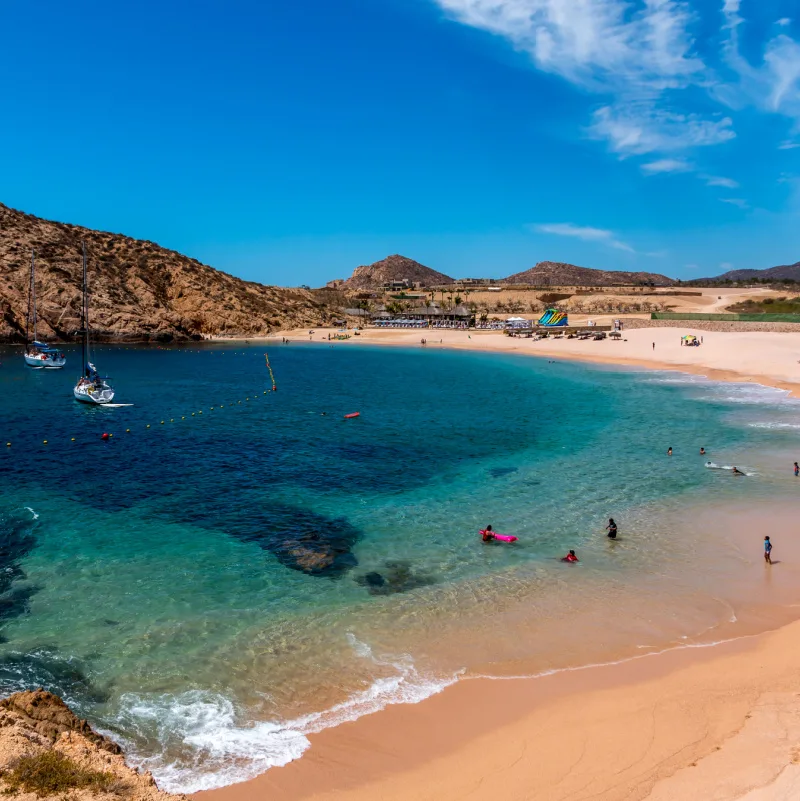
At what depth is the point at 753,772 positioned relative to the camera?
31.0ft

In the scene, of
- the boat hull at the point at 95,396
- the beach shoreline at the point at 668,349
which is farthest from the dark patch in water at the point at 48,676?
the beach shoreline at the point at 668,349

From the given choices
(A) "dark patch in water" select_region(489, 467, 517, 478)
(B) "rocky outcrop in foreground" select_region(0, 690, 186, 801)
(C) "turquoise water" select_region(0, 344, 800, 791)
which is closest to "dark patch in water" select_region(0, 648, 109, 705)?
(C) "turquoise water" select_region(0, 344, 800, 791)

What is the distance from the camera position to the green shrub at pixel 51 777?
7742mm

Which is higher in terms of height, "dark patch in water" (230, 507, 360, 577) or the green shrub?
the green shrub

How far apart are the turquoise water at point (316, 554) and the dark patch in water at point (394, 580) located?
0.09 m

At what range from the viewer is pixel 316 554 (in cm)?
1967

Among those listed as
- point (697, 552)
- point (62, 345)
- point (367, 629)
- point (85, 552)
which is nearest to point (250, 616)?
point (367, 629)

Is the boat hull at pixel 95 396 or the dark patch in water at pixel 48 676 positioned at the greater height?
the boat hull at pixel 95 396

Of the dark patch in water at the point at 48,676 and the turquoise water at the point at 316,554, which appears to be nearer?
the dark patch in water at the point at 48,676

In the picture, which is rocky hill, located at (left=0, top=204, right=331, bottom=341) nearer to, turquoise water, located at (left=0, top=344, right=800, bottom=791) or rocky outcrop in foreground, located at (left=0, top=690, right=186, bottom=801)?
turquoise water, located at (left=0, top=344, right=800, bottom=791)

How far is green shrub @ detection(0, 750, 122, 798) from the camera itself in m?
7.74

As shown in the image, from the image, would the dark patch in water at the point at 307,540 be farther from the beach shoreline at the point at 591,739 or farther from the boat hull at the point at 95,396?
the boat hull at the point at 95,396

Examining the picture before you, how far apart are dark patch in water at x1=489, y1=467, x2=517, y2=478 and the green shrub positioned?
22.7 meters

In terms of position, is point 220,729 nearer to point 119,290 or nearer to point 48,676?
point 48,676
